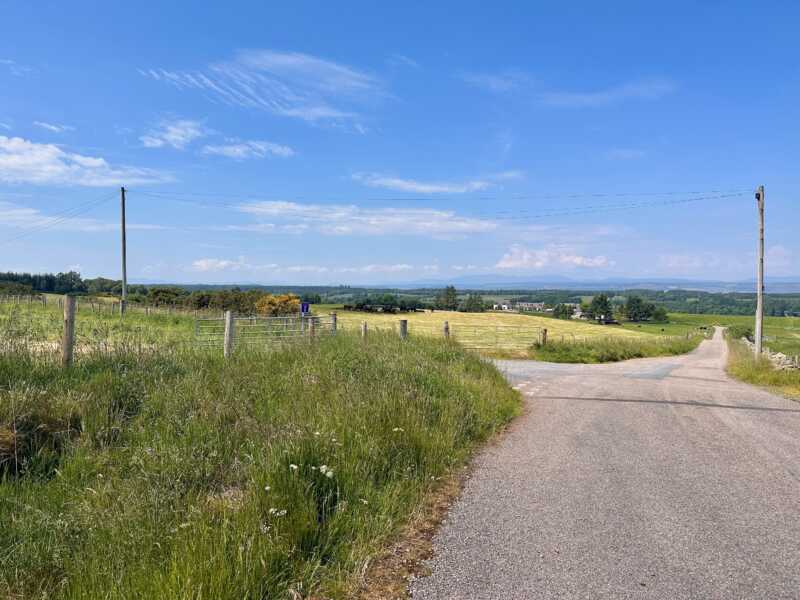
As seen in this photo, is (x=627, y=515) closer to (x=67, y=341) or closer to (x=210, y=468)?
(x=210, y=468)

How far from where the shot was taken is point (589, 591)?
3.38 meters

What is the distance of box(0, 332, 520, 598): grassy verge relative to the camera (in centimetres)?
328

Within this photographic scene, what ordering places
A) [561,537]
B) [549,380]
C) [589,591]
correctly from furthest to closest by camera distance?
[549,380]
[561,537]
[589,591]

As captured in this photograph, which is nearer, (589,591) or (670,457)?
(589,591)

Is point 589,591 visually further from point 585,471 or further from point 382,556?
point 585,471

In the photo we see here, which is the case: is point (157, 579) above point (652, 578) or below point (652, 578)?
above

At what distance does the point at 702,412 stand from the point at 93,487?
9.41 m

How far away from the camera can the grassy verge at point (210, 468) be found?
3279 millimetres

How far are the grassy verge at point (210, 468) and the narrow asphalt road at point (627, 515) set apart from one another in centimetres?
59

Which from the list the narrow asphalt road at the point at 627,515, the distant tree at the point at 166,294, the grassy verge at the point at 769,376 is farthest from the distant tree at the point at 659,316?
the narrow asphalt road at the point at 627,515

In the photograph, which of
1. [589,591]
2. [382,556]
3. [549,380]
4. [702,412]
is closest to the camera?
[589,591]

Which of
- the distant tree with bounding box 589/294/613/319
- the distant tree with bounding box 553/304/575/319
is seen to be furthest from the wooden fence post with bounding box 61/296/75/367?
the distant tree with bounding box 589/294/613/319

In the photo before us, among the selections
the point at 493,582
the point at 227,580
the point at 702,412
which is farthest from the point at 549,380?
the point at 227,580

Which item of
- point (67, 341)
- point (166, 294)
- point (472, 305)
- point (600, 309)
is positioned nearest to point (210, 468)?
point (67, 341)
